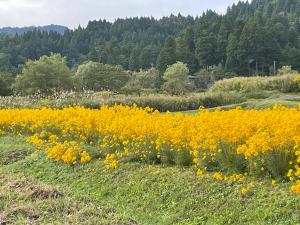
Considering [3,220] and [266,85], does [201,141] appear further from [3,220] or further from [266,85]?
[266,85]

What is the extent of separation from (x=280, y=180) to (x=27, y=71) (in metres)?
46.7

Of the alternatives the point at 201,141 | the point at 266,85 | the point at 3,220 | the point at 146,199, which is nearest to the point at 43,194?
the point at 3,220

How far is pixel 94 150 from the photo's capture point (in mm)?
9445

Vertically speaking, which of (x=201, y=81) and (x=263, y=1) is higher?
(x=263, y=1)

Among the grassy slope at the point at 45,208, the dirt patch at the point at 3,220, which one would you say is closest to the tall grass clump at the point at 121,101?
the grassy slope at the point at 45,208

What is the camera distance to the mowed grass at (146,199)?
17.7 ft

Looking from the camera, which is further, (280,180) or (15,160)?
(15,160)

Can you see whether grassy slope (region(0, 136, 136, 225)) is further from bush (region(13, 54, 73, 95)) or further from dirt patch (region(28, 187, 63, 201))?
bush (region(13, 54, 73, 95))

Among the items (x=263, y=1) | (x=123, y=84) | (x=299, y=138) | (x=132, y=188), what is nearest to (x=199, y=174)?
(x=132, y=188)

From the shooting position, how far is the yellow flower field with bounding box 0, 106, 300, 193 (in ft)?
20.1

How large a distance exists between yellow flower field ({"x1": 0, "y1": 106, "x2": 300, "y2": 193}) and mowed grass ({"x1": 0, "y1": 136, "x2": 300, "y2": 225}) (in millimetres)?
217

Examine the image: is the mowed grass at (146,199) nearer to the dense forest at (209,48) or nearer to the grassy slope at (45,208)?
the grassy slope at (45,208)

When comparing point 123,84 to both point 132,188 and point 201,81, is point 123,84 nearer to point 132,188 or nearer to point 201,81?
point 201,81

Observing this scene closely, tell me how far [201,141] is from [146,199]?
120 centimetres
